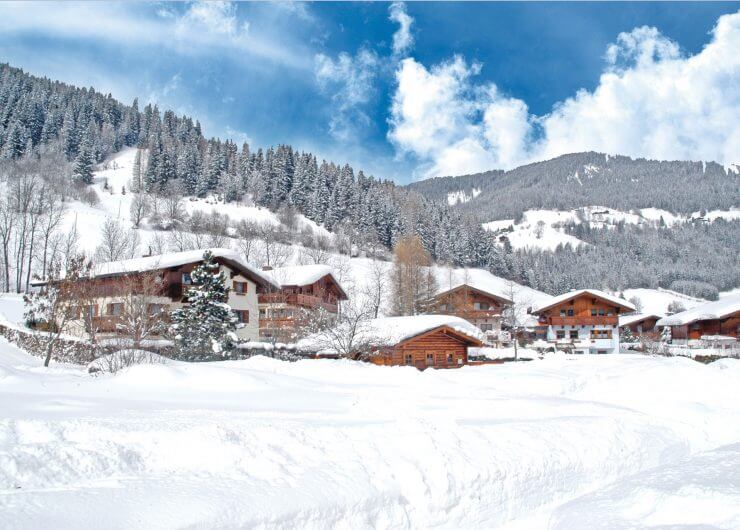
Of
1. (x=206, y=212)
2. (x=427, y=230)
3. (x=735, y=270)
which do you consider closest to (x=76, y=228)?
(x=206, y=212)

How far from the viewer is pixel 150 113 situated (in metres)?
160

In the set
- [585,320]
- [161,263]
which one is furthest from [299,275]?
[585,320]

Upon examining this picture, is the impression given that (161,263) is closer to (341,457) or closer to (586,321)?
(341,457)

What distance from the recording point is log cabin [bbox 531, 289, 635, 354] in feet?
203

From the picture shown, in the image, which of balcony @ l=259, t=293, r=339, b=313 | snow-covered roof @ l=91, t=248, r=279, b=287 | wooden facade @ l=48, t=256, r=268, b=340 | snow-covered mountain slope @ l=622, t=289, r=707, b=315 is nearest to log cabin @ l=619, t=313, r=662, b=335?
snow-covered mountain slope @ l=622, t=289, r=707, b=315

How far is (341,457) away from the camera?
10.1m

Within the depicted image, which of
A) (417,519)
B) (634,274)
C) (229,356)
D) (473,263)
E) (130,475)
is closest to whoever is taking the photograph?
(130,475)

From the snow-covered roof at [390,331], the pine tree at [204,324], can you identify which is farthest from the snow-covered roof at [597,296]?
the pine tree at [204,324]

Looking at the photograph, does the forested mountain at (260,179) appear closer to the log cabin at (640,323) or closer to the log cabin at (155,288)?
the log cabin at (640,323)

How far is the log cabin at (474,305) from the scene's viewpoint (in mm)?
68688

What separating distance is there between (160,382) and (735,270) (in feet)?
633

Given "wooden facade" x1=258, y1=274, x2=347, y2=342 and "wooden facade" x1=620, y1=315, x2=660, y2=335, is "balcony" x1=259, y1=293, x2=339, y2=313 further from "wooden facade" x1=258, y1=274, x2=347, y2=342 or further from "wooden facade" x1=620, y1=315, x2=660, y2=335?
"wooden facade" x1=620, y1=315, x2=660, y2=335

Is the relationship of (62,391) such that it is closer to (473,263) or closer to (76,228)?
(76,228)

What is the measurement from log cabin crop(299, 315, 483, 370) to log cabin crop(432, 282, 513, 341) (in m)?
28.1
